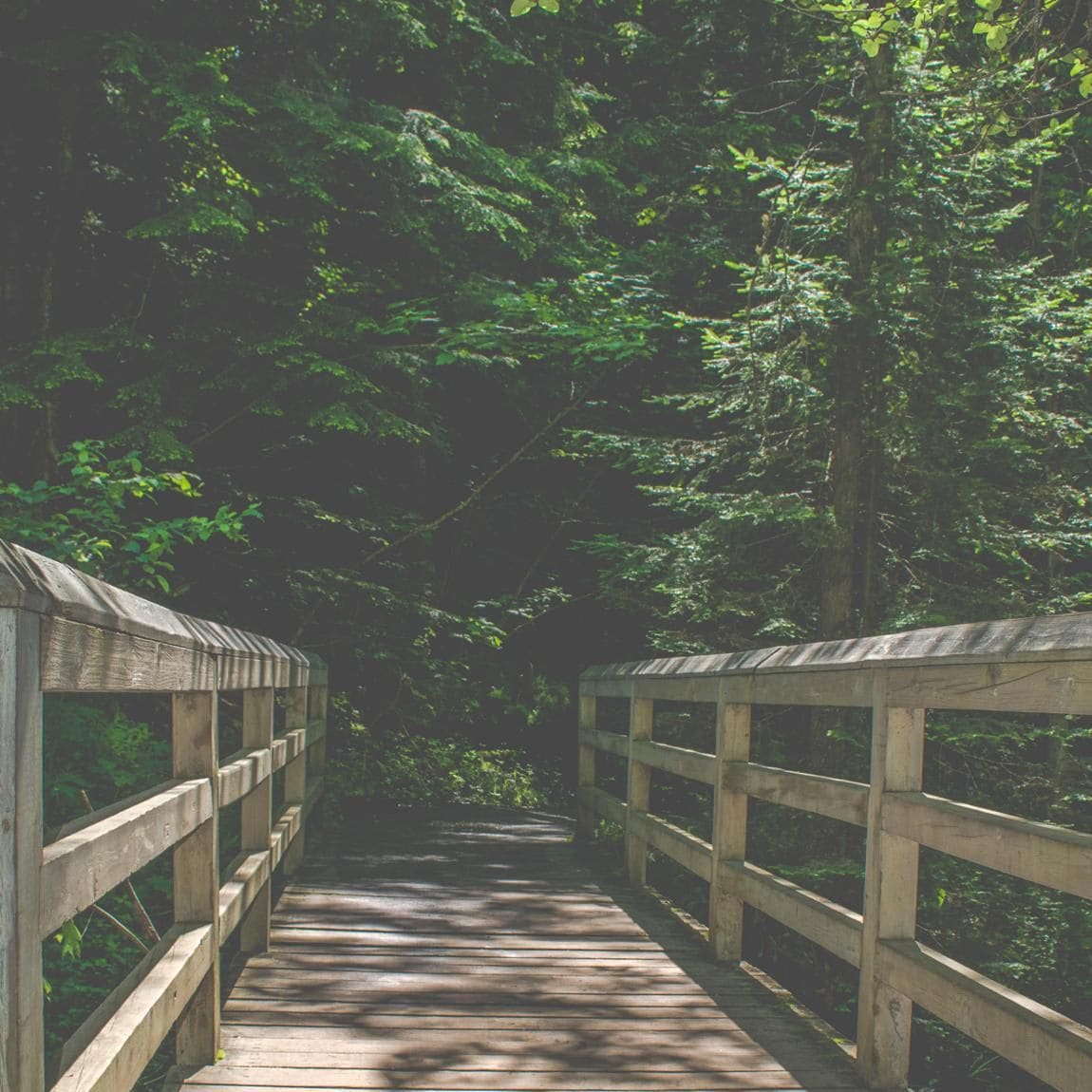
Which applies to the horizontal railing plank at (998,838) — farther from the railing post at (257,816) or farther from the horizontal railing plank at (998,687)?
the railing post at (257,816)

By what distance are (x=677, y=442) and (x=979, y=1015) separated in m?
7.24

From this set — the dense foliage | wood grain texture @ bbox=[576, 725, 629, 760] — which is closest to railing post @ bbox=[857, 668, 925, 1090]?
wood grain texture @ bbox=[576, 725, 629, 760]

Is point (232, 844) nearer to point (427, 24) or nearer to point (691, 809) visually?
point (691, 809)

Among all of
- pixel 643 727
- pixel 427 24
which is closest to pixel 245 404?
pixel 427 24

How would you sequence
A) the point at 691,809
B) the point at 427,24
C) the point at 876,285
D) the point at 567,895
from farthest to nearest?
the point at 691,809 → the point at 427,24 → the point at 876,285 → the point at 567,895

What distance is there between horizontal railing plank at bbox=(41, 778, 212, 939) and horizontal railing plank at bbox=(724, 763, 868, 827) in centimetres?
186

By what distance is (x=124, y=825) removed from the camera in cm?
238

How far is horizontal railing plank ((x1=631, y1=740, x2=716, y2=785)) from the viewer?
16.9ft

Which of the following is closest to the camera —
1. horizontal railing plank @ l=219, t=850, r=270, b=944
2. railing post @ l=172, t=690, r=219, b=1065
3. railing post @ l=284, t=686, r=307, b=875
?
railing post @ l=172, t=690, r=219, b=1065

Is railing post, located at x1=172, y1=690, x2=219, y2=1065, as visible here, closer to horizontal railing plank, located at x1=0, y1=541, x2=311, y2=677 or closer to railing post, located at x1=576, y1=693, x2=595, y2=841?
horizontal railing plank, located at x1=0, y1=541, x2=311, y2=677

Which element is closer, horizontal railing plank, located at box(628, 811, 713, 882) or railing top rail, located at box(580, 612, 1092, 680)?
railing top rail, located at box(580, 612, 1092, 680)

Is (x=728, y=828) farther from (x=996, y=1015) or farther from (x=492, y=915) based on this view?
(x=996, y=1015)

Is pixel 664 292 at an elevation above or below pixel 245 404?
above

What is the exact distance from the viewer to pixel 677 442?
9.74 meters
